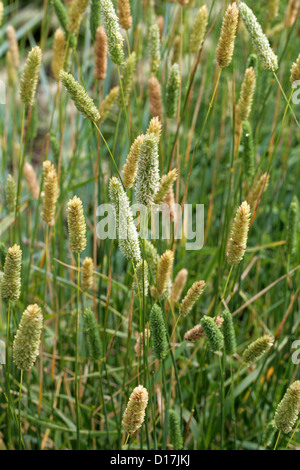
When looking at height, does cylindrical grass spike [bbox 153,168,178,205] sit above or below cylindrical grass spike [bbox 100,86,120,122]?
below

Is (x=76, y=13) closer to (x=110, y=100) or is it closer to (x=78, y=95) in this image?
(x=110, y=100)

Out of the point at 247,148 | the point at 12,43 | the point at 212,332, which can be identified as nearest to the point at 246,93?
the point at 247,148

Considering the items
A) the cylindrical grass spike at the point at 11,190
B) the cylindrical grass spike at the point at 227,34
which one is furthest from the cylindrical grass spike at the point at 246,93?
the cylindrical grass spike at the point at 11,190

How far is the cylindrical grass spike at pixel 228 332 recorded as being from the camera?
984mm

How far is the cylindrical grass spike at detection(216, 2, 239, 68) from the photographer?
892 millimetres

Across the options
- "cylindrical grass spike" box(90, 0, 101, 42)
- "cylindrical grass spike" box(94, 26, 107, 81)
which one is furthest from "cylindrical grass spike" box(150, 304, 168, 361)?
"cylindrical grass spike" box(90, 0, 101, 42)

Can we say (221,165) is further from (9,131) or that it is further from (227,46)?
(227,46)

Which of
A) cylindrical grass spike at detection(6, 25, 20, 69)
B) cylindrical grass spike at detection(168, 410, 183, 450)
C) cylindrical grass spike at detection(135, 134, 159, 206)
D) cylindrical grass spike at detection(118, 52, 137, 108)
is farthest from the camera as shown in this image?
cylindrical grass spike at detection(6, 25, 20, 69)

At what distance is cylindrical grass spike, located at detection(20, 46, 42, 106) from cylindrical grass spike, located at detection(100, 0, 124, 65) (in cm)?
15

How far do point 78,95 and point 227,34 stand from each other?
251 mm

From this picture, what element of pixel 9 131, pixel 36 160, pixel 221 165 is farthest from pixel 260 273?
pixel 36 160

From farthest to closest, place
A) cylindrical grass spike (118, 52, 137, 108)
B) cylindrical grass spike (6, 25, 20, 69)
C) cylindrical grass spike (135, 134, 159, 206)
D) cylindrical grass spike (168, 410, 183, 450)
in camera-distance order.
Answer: cylindrical grass spike (6, 25, 20, 69) < cylindrical grass spike (118, 52, 137, 108) < cylindrical grass spike (168, 410, 183, 450) < cylindrical grass spike (135, 134, 159, 206)

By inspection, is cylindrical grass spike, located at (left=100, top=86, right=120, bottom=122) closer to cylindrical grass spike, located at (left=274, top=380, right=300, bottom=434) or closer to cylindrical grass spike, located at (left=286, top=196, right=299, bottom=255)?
cylindrical grass spike, located at (left=286, top=196, right=299, bottom=255)

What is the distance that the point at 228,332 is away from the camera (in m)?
0.99
